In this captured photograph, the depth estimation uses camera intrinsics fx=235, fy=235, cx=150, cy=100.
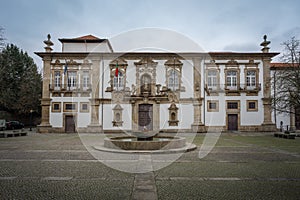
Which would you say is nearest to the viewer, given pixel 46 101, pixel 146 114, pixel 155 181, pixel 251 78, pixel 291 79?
pixel 155 181

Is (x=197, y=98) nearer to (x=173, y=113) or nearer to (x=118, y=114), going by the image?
(x=173, y=113)

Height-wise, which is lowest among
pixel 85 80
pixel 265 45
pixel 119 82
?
pixel 119 82

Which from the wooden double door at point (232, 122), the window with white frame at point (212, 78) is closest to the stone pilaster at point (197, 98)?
the window with white frame at point (212, 78)

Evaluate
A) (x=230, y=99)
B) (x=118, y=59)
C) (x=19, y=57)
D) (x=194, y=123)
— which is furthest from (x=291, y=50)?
(x=19, y=57)

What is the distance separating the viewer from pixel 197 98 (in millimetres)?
25844

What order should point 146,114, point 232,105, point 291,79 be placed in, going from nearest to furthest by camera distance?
point 291,79 → point 232,105 → point 146,114

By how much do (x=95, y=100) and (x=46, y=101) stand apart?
5.47 metres

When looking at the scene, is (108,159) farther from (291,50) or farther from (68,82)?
(68,82)

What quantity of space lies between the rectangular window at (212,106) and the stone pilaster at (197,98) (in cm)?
99

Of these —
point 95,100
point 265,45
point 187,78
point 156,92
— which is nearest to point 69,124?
point 95,100

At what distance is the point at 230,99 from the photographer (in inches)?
1029

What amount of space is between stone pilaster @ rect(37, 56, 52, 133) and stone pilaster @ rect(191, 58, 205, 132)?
15929 mm

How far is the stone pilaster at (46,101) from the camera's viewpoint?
25.4 m

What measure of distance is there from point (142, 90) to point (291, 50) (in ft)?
47.9
